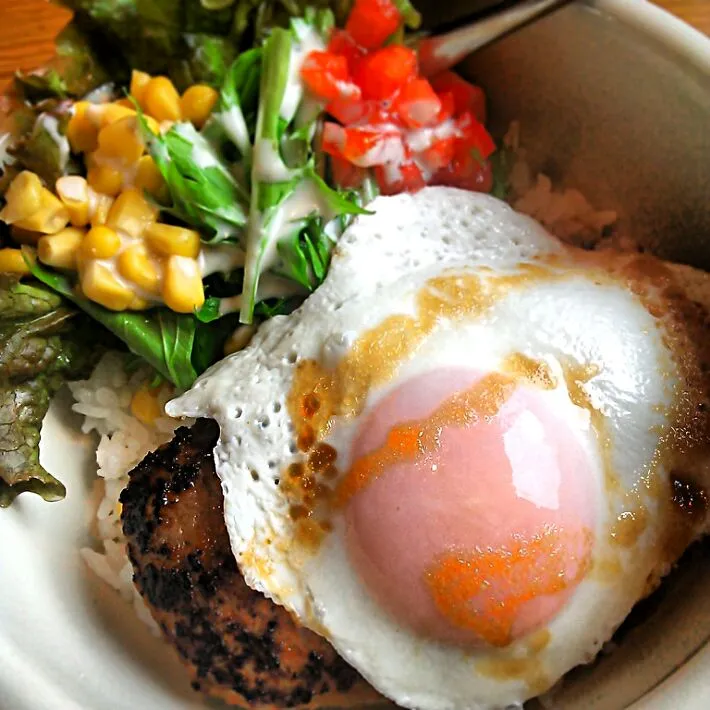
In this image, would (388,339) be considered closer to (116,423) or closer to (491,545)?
(491,545)

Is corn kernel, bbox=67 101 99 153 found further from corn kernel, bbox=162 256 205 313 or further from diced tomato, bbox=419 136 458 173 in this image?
diced tomato, bbox=419 136 458 173

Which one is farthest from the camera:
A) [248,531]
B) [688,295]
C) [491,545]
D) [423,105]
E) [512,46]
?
[512,46]

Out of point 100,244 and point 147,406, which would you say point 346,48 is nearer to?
point 100,244

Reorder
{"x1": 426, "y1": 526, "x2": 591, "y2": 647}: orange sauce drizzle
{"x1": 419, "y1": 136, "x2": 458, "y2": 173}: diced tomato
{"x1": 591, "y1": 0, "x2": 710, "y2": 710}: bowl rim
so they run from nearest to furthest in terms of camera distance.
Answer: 1. {"x1": 426, "y1": 526, "x2": 591, "y2": 647}: orange sauce drizzle
2. {"x1": 591, "y1": 0, "x2": 710, "y2": 710}: bowl rim
3. {"x1": 419, "y1": 136, "x2": 458, "y2": 173}: diced tomato

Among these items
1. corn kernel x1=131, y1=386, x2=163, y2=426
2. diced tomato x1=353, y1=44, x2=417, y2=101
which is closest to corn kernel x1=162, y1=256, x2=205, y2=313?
corn kernel x1=131, y1=386, x2=163, y2=426

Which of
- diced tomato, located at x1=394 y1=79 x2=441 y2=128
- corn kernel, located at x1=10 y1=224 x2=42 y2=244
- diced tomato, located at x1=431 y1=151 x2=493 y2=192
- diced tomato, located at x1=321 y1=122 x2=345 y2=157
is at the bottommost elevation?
corn kernel, located at x1=10 y1=224 x2=42 y2=244

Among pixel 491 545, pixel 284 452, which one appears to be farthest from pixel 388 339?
pixel 491 545
